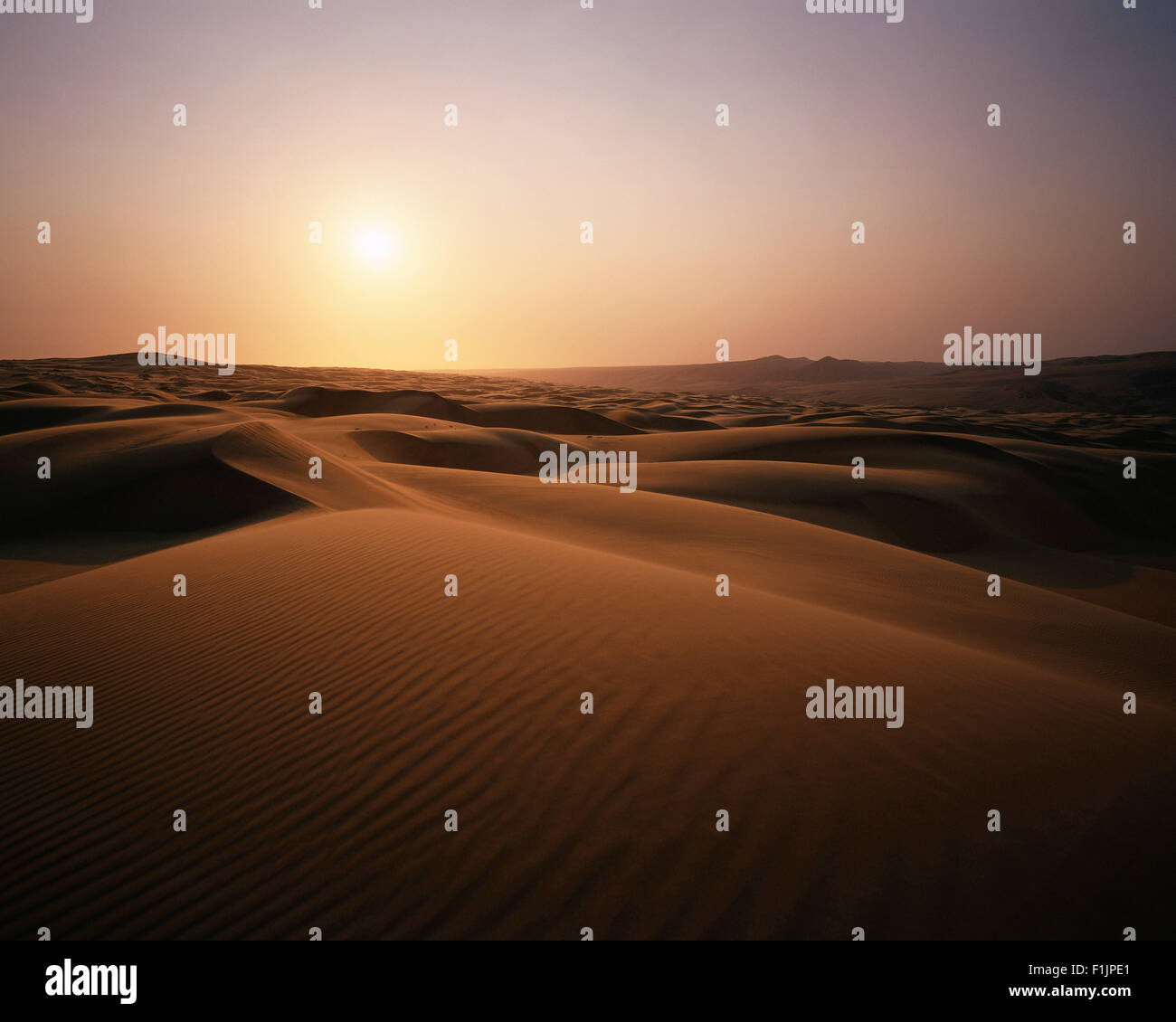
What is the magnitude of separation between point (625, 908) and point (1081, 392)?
82.9 meters

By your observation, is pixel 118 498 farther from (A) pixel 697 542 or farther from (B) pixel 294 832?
(B) pixel 294 832

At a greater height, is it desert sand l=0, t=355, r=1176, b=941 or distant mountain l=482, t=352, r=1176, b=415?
distant mountain l=482, t=352, r=1176, b=415

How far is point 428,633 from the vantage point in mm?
5680

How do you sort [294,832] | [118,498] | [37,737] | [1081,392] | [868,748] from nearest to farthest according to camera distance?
[294,832] < [868,748] < [37,737] < [118,498] < [1081,392]

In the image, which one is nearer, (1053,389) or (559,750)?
(559,750)

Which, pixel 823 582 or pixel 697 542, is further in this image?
pixel 697 542

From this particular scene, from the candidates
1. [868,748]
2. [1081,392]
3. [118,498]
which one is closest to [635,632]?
[868,748]

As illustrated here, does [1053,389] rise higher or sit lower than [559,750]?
higher

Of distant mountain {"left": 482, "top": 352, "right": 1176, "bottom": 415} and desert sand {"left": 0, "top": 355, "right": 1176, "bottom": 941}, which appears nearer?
desert sand {"left": 0, "top": 355, "right": 1176, "bottom": 941}

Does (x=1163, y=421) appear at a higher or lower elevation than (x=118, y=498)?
higher

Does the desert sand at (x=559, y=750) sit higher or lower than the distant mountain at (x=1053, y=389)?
lower

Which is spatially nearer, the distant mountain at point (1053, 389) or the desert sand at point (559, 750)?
the desert sand at point (559, 750)
